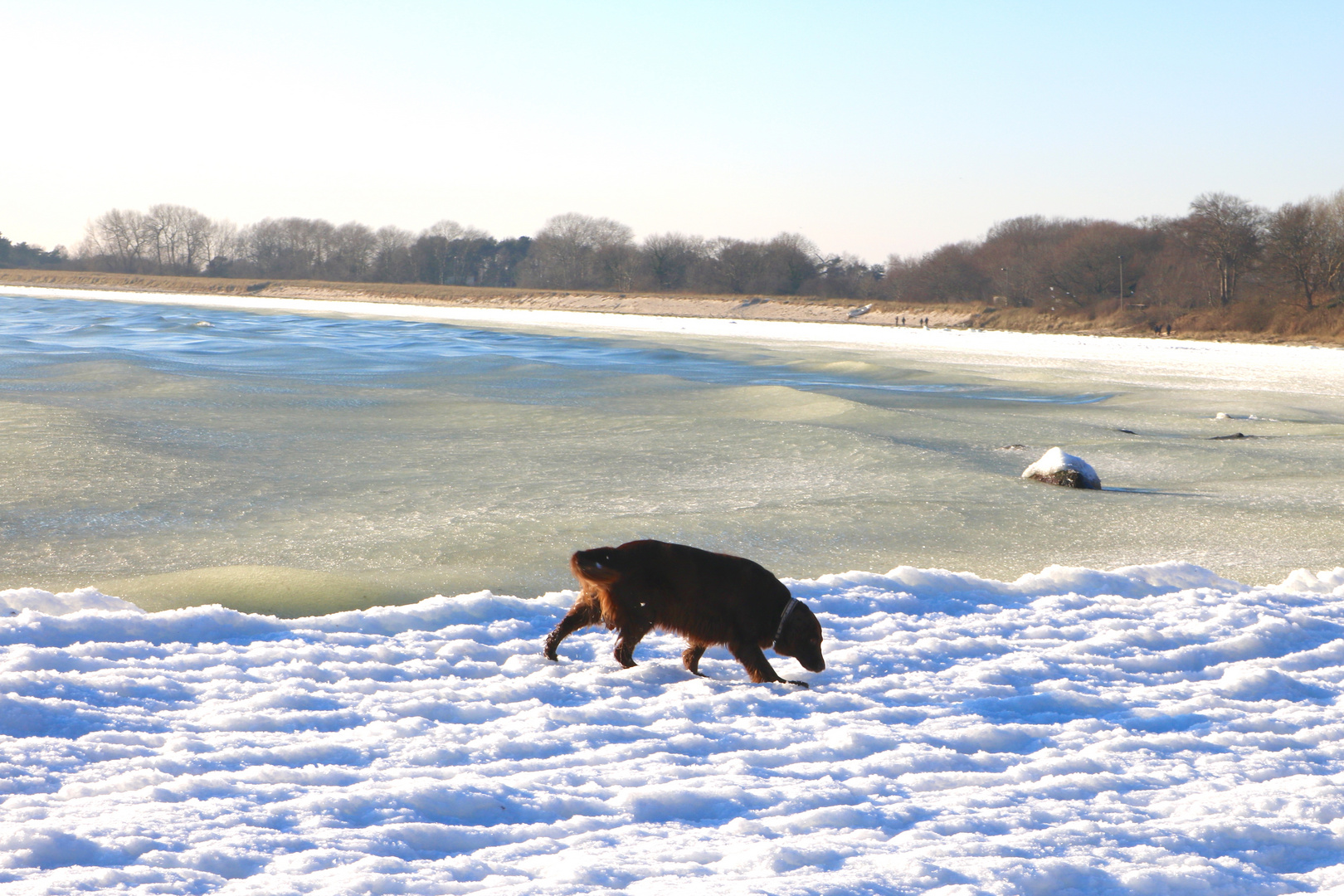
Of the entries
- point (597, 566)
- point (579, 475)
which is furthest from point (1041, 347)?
point (597, 566)

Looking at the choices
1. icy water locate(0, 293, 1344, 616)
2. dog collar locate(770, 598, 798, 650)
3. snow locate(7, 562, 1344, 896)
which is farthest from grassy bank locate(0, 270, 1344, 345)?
dog collar locate(770, 598, 798, 650)

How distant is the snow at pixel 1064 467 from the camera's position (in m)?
10.8

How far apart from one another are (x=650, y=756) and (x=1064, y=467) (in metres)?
7.86

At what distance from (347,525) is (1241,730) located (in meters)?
6.39

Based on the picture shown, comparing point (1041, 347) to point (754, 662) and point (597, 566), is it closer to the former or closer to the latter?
point (754, 662)

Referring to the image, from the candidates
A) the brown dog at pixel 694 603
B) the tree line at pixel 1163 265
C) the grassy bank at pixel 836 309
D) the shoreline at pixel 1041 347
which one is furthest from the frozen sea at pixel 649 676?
the tree line at pixel 1163 265

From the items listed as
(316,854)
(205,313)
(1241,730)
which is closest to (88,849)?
(316,854)

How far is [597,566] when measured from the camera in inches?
177

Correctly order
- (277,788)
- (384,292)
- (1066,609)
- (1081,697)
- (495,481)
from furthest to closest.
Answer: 1. (384,292)
2. (495,481)
3. (1066,609)
4. (1081,697)
5. (277,788)

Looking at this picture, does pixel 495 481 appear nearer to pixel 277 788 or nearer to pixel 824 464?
pixel 824 464

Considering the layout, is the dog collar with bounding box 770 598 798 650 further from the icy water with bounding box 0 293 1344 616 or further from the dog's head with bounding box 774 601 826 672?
the icy water with bounding box 0 293 1344 616

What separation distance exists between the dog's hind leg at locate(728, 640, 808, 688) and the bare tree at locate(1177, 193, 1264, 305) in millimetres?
69255

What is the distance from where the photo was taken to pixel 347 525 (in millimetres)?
8758

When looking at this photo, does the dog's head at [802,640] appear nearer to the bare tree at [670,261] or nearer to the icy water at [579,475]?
the icy water at [579,475]
